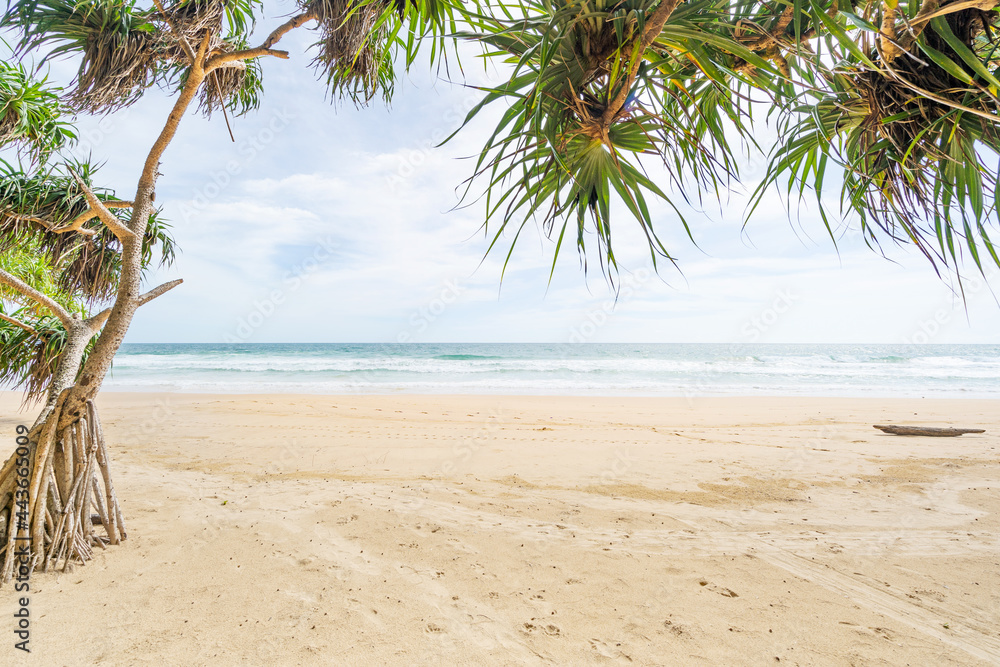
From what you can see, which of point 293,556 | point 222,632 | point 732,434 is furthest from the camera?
point 732,434

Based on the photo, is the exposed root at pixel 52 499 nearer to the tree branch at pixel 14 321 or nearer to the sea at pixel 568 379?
the tree branch at pixel 14 321

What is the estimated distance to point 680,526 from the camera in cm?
342

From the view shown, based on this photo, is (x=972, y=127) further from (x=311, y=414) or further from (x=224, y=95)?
(x=311, y=414)

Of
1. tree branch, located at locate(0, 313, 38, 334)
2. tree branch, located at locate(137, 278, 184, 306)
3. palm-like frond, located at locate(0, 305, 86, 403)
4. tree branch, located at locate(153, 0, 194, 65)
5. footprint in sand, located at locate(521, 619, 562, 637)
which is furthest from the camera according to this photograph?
palm-like frond, located at locate(0, 305, 86, 403)

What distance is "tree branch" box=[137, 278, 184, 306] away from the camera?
110 inches

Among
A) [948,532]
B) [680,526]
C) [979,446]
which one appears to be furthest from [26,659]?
[979,446]

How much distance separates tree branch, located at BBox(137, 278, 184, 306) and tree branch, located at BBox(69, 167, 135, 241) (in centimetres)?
32

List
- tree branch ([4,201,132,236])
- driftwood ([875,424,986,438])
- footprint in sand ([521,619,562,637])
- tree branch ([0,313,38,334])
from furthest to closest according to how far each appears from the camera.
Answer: driftwood ([875,424,986,438]) < tree branch ([0,313,38,334]) < tree branch ([4,201,132,236]) < footprint in sand ([521,619,562,637])

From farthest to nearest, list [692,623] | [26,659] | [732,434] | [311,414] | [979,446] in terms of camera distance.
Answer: [311,414]
[732,434]
[979,446]
[692,623]
[26,659]

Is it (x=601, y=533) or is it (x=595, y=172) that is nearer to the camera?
(x=595, y=172)

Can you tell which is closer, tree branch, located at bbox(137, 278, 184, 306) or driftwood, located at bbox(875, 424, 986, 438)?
tree branch, located at bbox(137, 278, 184, 306)

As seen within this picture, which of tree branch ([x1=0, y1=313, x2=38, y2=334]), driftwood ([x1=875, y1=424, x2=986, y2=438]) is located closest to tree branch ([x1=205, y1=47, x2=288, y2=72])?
tree branch ([x1=0, y1=313, x2=38, y2=334])

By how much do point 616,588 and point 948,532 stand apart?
2.62m

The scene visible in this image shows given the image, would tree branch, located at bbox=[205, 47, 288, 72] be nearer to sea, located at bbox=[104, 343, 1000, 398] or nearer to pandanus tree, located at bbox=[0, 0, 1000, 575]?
pandanus tree, located at bbox=[0, 0, 1000, 575]
